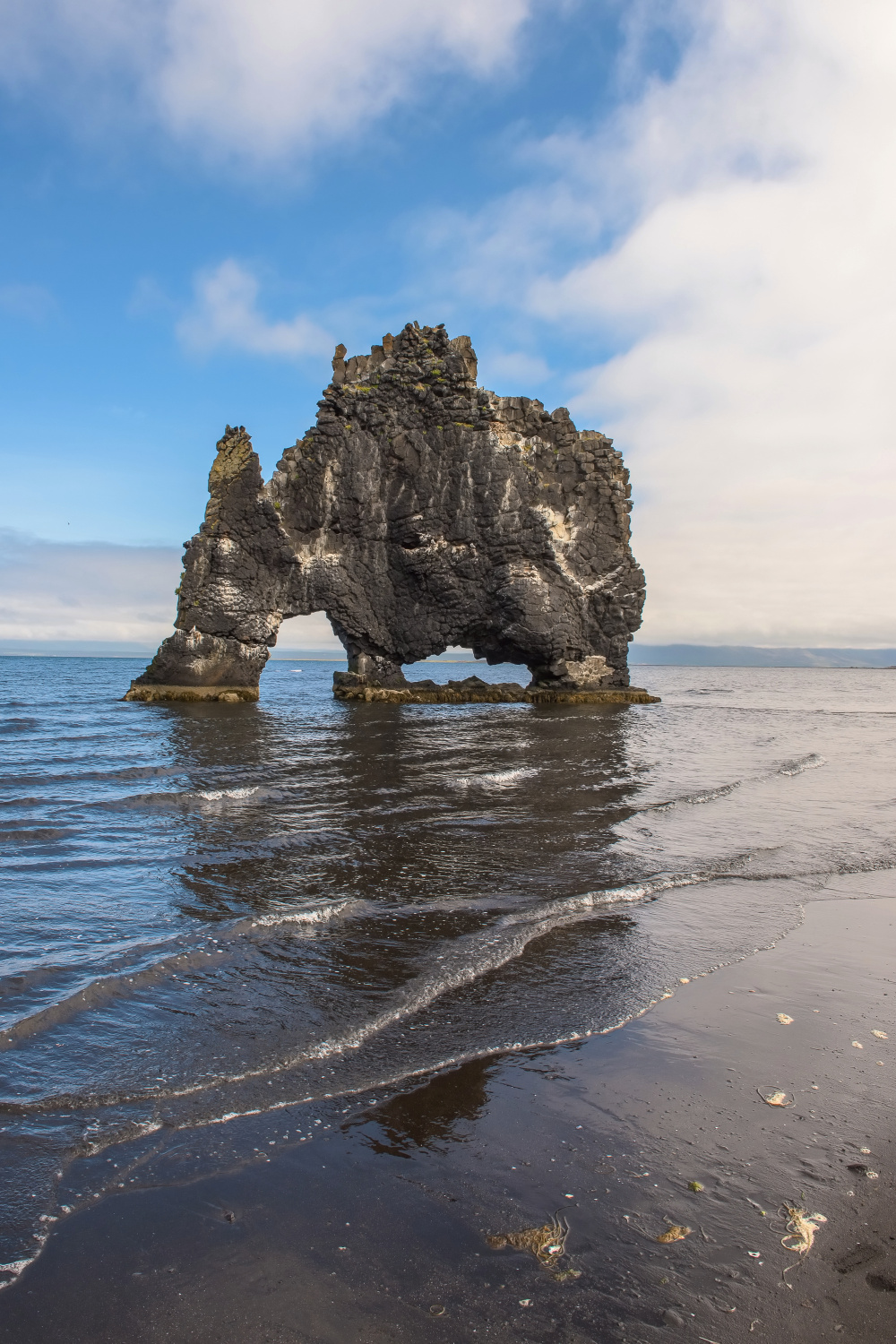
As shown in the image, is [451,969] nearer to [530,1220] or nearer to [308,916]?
[308,916]

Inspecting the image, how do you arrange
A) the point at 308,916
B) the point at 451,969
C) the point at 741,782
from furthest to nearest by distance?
1. the point at 741,782
2. the point at 308,916
3. the point at 451,969

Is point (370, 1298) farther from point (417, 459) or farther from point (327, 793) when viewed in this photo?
point (417, 459)

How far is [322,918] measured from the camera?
6828 millimetres

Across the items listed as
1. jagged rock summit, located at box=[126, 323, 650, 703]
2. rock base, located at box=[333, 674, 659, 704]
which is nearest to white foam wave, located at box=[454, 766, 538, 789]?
rock base, located at box=[333, 674, 659, 704]

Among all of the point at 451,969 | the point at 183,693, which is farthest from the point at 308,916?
the point at 183,693

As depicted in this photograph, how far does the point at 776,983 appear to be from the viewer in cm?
558

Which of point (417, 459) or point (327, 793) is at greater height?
point (417, 459)

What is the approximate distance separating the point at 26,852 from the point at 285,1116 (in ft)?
22.3

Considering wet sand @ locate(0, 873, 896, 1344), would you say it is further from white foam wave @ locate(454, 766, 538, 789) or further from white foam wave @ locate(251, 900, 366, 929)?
white foam wave @ locate(454, 766, 538, 789)

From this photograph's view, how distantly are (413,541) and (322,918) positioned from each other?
108ft

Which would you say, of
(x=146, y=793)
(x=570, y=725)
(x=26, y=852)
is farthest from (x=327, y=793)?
(x=570, y=725)

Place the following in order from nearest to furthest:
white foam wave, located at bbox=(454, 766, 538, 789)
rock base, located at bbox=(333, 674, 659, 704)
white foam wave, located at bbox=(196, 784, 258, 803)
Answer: white foam wave, located at bbox=(196, 784, 258, 803) → white foam wave, located at bbox=(454, 766, 538, 789) → rock base, located at bbox=(333, 674, 659, 704)

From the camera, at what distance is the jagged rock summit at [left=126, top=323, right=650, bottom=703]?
36.5 m

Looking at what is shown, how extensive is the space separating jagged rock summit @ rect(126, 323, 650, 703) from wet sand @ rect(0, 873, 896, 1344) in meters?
34.5
